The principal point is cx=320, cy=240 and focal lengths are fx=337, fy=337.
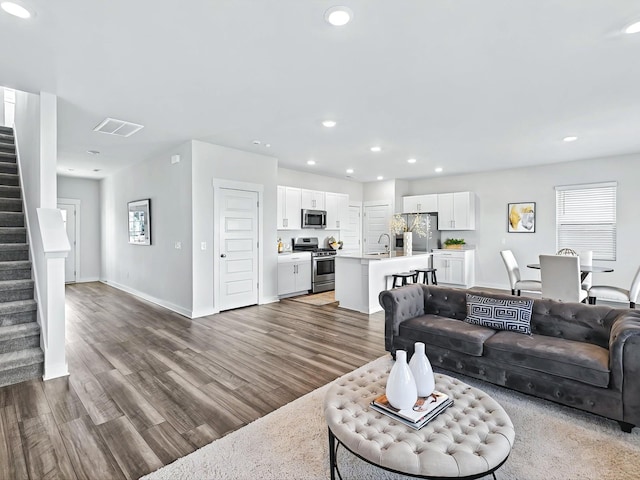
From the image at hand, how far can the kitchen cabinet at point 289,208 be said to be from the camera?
6.89m

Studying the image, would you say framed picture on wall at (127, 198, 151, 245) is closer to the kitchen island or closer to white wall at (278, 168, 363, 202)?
white wall at (278, 168, 363, 202)

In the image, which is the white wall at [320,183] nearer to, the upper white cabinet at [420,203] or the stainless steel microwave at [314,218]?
the stainless steel microwave at [314,218]

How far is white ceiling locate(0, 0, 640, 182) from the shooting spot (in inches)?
85.9

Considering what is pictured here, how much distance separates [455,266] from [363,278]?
10.7 feet

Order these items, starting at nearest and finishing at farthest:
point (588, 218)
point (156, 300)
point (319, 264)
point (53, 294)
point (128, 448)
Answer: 1. point (128, 448)
2. point (53, 294)
3. point (156, 300)
4. point (588, 218)
5. point (319, 264)

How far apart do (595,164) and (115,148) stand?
8582 mm

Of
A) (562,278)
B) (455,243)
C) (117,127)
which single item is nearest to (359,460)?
(562,278)

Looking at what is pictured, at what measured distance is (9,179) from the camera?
4797mm

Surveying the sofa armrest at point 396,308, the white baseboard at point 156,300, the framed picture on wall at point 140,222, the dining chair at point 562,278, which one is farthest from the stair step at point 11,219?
the dining chair at point 562,278

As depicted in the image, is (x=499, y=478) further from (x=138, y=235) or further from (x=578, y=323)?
(x=138, y=235)

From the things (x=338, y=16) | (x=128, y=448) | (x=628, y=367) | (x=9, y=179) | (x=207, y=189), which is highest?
(x=338, y=16)

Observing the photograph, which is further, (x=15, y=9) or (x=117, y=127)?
(x=117, y=127)

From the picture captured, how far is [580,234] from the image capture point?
6.55m

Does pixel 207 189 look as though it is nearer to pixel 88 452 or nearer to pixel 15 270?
pixel 15 270
